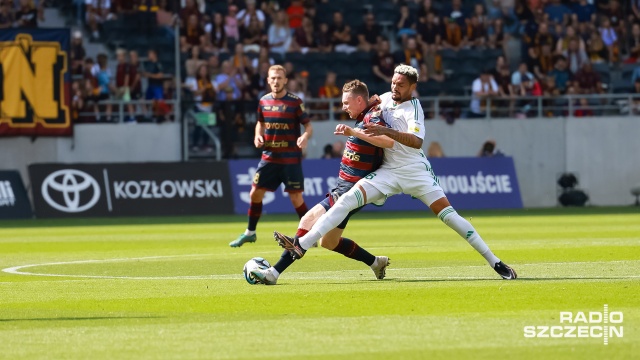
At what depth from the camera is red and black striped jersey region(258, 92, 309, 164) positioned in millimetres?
18781

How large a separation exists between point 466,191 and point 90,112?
31.3ft

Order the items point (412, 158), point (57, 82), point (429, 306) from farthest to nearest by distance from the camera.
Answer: point (57, 82), point (412, 158), point (429, 306)

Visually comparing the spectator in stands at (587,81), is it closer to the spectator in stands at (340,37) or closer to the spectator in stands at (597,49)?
the spectator in stands at (597,49)

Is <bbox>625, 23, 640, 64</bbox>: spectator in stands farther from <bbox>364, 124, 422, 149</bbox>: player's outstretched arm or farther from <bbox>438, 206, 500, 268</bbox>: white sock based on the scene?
<bbox>364, 124, 422, 149</bbox>: player's outstretched arm

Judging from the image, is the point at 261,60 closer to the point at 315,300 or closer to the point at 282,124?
the point at 282,124

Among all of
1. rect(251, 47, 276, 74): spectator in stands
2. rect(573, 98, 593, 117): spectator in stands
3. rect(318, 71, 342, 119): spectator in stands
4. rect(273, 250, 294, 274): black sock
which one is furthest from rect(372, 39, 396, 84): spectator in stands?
rect(273, 250, 294, 274): black sock

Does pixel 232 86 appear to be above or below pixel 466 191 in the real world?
above

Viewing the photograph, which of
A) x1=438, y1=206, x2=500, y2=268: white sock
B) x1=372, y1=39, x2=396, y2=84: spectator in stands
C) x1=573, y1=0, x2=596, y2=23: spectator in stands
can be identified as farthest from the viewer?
x1=573, y1=0, x2=596, y2=23: spectator in stands

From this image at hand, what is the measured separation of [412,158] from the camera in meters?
12.8

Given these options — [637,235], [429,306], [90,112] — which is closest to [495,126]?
[90,112]

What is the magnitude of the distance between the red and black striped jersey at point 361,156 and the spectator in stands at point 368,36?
2182cm

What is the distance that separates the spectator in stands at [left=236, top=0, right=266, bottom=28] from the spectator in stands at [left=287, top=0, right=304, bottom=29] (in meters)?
0.84

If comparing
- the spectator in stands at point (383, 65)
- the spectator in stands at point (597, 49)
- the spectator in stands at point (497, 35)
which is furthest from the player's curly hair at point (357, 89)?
the spectator in stands at point (597, 49)

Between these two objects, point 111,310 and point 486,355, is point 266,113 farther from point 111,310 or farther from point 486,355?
point 486,355
